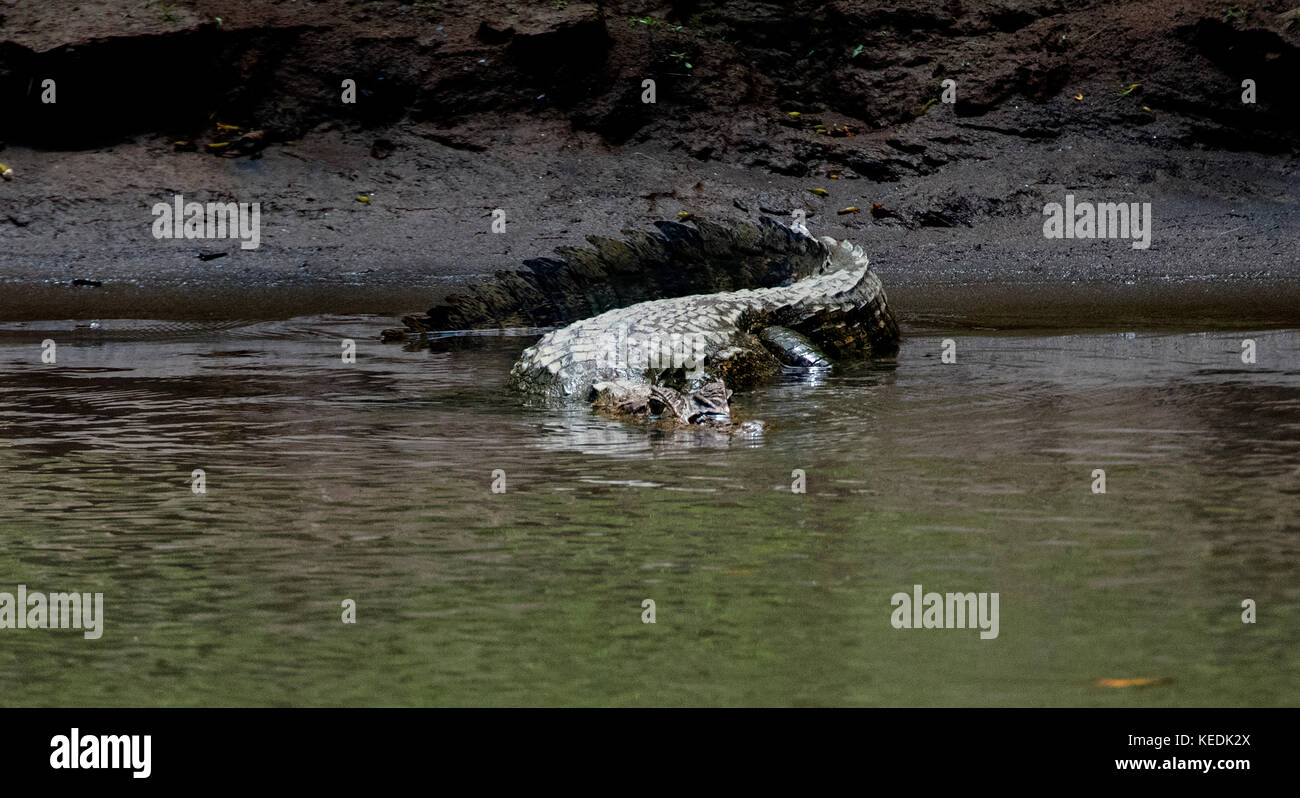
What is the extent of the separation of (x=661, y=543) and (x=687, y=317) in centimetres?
362

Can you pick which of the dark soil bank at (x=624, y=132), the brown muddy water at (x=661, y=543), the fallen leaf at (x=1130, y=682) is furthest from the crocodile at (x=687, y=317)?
the dark soil bank at (x=624, y=132)

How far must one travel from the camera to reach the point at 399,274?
42.9 ft

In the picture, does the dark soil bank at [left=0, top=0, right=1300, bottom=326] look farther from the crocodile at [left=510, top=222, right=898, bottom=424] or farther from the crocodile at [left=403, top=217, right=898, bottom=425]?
the crocodile at [left=510, top=222, right=898, bottom=424]

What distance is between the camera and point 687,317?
737 cm

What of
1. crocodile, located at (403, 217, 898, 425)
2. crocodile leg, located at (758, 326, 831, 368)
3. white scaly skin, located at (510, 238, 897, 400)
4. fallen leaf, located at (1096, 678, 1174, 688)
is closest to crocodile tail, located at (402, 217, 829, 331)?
crocodile, located at (403, 217, 898, 425)

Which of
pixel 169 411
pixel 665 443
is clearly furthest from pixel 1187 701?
pixel 169 411

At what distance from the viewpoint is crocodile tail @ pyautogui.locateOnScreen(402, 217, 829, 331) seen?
30.7 feet

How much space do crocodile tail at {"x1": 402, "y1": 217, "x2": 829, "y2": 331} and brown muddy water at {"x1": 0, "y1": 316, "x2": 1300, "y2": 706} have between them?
8.25 feet

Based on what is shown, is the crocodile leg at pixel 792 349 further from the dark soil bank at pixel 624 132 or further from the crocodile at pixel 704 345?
the dark soil bank at pixel 624 132

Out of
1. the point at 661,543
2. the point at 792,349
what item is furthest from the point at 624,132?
the point at 661,543

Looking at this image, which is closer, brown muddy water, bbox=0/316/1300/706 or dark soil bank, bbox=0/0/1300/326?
brown muddy water, bbox=0/316/1300/706

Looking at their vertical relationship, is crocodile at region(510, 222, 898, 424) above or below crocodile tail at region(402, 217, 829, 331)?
below

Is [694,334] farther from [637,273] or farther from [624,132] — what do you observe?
[624,132]

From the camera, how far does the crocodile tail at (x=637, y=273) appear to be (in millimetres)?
9367
